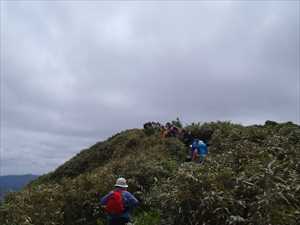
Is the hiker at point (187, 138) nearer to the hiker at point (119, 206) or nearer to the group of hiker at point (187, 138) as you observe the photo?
the group of hiker at point (187, 138)

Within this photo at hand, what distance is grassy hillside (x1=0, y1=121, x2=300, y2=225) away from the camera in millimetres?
9523

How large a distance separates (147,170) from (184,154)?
7.48 m

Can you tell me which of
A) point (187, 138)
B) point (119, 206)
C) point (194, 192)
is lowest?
point (119, 206)

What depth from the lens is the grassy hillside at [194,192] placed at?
9.52 m

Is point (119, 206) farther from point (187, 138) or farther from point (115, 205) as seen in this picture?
point (187, 138)

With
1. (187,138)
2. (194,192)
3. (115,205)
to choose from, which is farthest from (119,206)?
(187,138)

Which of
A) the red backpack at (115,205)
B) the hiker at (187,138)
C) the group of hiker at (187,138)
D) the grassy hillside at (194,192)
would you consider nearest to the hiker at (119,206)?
the red backpack at (115,205)

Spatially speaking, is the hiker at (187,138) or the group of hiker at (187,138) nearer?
the group of hiker at (187,138)

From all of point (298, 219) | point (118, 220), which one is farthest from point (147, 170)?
point (298, 219)

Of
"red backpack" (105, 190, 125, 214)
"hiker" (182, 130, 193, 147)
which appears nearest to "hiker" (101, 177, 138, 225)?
"red backpack" (105, 190, 125, 214)

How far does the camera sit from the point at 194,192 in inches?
417

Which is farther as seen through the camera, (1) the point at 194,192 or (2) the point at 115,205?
(2) the point at 115,205

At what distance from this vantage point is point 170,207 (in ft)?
36.0

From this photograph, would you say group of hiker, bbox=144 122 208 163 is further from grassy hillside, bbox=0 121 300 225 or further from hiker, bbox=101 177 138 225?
hiker, bbox=101 177 138 225
